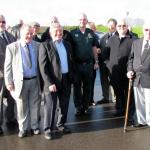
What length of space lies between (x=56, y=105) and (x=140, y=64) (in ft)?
6.13

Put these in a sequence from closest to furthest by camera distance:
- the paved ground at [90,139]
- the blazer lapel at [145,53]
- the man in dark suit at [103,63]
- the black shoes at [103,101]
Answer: the paved ground at [90,139] → the blazer lapel at [145,53] → the man in dark suit at [103,63] → the black shoes at [103,101]

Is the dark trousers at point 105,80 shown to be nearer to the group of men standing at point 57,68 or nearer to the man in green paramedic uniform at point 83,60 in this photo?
the man in green paramedic uniform at point 83,60

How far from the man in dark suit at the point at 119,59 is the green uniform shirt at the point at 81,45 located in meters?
0.51

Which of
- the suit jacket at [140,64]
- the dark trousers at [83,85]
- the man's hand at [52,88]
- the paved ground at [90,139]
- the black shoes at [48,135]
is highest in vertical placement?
the suit jacket at [140,64]

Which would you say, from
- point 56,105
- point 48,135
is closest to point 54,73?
point 56,105

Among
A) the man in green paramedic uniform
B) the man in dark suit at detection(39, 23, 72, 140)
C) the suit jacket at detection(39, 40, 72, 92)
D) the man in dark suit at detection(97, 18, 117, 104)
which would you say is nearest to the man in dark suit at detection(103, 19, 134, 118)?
the man in green paramedic uniform

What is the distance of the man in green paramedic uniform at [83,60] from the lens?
8.12 m

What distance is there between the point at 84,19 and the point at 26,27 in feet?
6.50

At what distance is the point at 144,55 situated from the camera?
703 cm

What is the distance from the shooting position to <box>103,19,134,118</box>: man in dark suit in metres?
7.94

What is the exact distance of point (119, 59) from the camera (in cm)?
804

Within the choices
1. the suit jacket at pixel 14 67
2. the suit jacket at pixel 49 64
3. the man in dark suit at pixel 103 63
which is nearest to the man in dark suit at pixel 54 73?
the suit jacket at pixel 49 64

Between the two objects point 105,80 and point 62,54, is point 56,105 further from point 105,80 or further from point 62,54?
point 105,80

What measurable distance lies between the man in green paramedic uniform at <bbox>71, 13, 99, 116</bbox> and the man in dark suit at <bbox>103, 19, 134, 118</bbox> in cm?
45
